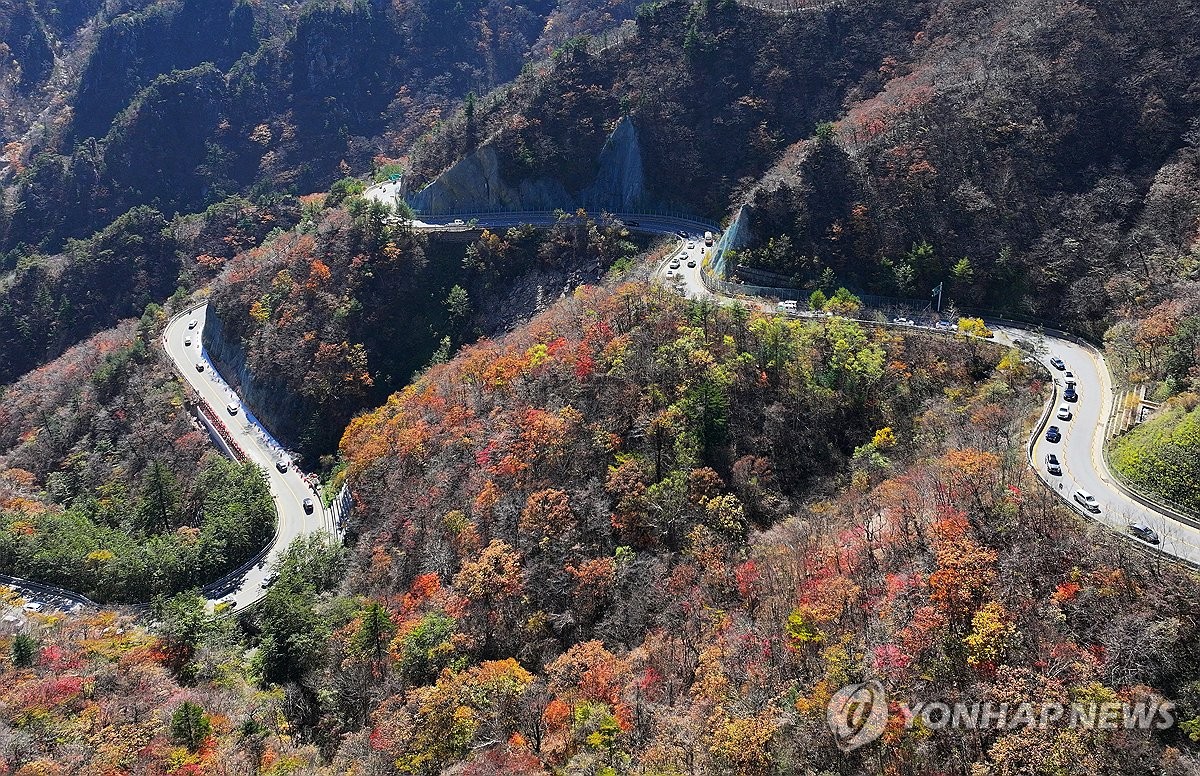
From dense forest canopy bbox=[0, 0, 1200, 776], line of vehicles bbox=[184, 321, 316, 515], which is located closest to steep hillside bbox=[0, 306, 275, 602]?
dense forest canopy bbox=[0, 0, 1200, 776]

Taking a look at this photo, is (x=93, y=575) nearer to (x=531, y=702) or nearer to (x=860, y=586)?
(x=531, y=702)

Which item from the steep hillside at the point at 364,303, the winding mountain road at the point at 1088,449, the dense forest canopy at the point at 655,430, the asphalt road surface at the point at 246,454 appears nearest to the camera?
the dense forest canopy at the point at 655,430

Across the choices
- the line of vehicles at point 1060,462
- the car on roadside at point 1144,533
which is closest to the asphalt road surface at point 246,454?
the line of vehicles at point 1060,462

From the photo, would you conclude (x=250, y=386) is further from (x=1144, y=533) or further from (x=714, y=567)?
(x=1144, y=533)

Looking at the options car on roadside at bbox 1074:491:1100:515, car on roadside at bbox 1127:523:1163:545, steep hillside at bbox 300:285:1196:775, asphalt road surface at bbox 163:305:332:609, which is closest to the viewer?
steep hillside at bbox 300:285:1196:775

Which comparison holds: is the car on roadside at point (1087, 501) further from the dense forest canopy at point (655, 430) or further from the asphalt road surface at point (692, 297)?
the dense forest canopy at point (655, 430)

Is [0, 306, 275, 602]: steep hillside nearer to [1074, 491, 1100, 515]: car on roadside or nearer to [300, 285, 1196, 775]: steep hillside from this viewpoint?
[300, 285, 1196, 775]: steep hillside

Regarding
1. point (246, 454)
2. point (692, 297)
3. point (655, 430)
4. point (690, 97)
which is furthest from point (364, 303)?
point (655, 430)

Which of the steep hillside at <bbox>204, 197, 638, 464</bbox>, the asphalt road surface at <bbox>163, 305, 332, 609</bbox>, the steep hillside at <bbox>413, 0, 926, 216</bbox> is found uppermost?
the steep hillside at <bbox>413, 0, 926, 216</bbox>
